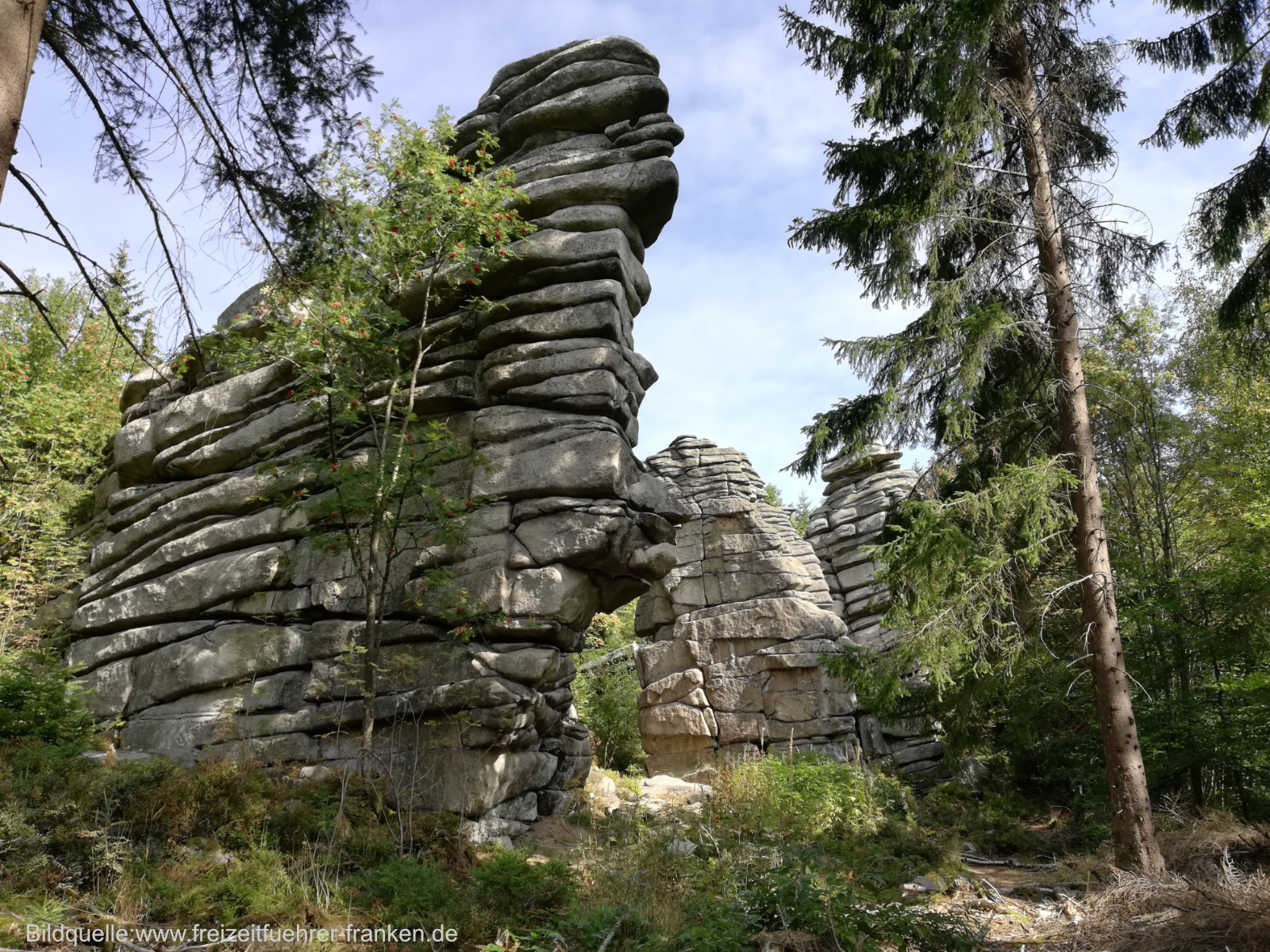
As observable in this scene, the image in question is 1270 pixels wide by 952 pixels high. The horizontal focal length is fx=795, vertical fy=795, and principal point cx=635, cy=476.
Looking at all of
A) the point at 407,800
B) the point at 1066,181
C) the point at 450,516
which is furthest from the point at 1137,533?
the point at 407,800

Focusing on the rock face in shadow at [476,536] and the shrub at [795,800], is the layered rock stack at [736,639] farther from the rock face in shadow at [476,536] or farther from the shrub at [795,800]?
the rock face in shadow at [476,536]

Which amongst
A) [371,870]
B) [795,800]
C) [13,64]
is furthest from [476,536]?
[13,64]

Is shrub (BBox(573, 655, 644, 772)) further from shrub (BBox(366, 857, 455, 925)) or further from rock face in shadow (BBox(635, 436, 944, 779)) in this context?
shrub (BBox(366, 857, 455, 925))

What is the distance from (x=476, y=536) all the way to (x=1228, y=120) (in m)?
10.8

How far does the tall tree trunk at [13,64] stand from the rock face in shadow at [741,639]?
561 inches

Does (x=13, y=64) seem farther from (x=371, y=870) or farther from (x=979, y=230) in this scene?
(x=979, y=230)

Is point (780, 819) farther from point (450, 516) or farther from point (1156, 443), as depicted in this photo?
point (1156, 443)

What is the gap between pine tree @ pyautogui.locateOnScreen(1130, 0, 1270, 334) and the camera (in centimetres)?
917

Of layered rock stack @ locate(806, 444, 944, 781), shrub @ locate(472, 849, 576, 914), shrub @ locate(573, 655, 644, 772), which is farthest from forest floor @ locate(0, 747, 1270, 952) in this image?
shrub @ locate(573, 655, 644, 772)

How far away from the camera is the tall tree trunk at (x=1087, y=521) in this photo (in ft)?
26.0

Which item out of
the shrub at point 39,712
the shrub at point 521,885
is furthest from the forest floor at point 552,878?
the shrub at point 39,712

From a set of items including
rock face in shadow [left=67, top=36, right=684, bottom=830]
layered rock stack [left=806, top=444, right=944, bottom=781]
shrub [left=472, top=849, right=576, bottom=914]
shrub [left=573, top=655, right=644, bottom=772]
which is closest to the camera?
shrub [left=472, top=849, right=576, bottom=914]

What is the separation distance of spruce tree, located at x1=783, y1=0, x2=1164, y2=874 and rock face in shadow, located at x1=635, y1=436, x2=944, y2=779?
5503mm

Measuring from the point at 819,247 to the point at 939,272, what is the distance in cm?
195
